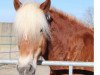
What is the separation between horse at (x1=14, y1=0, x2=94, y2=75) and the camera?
243cm

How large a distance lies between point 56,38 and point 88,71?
2.03ft

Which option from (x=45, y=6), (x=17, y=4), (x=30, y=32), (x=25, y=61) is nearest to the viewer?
(x=25, y=61)

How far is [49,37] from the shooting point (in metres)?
2.84

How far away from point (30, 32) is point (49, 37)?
1.37ft

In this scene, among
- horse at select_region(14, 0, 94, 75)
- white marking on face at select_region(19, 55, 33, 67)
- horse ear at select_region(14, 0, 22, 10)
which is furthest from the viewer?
horse ear at select_region(14, 0, 22, 10)

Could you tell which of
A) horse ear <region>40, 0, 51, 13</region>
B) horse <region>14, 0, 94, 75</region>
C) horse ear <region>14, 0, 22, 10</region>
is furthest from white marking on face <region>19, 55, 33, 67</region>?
horse ear <region>14, 0, 22, 10</region>

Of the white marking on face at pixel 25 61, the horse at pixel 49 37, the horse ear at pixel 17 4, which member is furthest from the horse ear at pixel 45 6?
the white marking on face at pixel 25 61

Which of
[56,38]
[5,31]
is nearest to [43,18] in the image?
[56,38]

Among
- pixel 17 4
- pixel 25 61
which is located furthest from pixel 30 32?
pixel 17 4

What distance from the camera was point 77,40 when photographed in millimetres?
2990

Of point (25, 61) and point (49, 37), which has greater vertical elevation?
point (49, 37)

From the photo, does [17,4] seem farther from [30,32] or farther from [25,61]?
[25,61]

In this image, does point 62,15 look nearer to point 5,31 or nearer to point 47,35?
point 47,35

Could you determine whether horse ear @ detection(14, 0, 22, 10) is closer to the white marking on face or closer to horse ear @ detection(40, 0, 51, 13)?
horse ear @ detection(40, 0, 51, 13)
